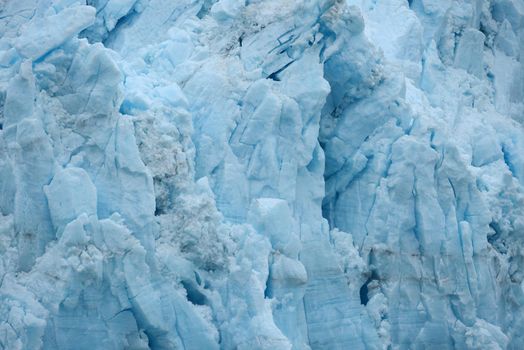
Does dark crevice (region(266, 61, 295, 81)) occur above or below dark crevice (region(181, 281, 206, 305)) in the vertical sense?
above

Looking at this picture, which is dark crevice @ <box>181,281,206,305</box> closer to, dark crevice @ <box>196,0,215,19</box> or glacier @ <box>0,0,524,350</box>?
glacier @ <box>0,0,524,350</box>

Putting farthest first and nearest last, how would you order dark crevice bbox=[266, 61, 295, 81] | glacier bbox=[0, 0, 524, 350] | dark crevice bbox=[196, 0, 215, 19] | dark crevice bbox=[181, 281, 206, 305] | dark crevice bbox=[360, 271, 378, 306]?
dark crevice bbox=[196, 0, 215, 19]
dark crevice bbox=[360, 271, 378, 306]
dark crevice bbox=[266, 61, 295, 81]
dark crevice bbox=[181, 281, 206, 305]
glacier bbox=[0, 0, 524, 350]

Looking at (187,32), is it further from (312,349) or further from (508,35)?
(508,35)

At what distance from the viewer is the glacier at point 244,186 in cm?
751

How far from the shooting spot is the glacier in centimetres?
751

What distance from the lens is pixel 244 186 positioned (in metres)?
8.51

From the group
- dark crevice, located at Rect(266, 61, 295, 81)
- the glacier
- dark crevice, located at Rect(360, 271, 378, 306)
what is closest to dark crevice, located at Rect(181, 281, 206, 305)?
the glacier

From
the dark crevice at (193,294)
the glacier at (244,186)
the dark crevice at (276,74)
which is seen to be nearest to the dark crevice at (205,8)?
the glacier at (244,186)

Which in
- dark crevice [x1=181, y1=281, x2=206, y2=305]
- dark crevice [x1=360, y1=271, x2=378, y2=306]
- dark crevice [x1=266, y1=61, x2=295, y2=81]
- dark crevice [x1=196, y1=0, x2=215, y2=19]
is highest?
dark crevice [x1=196, y1=0, x2=215, y2=19]

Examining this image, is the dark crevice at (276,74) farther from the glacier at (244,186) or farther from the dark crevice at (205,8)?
the dark crevice at (205,8)

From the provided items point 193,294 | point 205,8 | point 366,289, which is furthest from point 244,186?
point 205,8

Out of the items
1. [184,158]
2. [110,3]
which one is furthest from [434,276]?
[110,3]

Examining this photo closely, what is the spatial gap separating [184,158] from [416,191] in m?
2.58

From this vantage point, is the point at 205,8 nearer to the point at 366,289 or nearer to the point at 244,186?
the point at 244,186
